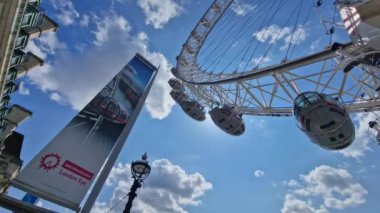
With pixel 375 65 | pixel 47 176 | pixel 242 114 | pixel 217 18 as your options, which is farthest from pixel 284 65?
pixel 217 18

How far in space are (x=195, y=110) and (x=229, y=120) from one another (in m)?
10.8

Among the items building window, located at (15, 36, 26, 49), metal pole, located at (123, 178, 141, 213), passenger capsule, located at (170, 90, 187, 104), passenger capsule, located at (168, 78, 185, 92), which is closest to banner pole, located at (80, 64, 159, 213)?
metal pole, located at (123, 178, 141, 213)

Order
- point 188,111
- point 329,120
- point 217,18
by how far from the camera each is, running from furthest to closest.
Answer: point 217,18 < point 188,111 < point 329,120

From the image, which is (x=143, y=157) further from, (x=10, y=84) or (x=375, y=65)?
(x=375, y=65)

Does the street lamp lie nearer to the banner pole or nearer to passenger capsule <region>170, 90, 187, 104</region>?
the banner pole

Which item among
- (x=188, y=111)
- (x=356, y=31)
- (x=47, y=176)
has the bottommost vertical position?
(x=47, y=176)

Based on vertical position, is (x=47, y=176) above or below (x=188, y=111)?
below

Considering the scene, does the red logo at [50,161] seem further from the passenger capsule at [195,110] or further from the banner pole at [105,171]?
the passenger capsule at [195,110]

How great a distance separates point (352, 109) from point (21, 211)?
18.7m

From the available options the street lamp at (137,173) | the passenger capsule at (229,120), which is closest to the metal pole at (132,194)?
the street lamp at (137,173)

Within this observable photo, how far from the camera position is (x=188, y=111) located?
41031 mm

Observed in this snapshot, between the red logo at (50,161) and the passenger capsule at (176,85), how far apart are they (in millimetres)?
25525

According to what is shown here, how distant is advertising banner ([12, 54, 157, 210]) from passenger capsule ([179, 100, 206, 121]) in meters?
16.1

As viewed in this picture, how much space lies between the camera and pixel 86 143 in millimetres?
20203
